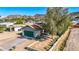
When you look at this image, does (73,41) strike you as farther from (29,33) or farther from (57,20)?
(29,33)

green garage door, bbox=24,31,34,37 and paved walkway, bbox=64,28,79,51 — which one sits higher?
green garage door, bbox=24,31,34,37

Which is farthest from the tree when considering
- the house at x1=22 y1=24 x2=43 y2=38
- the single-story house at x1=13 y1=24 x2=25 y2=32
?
the single-story house at x1=13 y1=24 x2=25 y2=32

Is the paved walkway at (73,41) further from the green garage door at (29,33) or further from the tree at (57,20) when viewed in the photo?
the green garage door at (29,33)

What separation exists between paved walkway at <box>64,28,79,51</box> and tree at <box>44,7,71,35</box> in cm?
10

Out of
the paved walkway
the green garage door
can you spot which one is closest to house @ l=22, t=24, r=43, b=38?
the green garage door

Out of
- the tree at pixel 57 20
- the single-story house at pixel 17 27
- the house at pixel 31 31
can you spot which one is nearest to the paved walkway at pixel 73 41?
the tree at pixel 57 20

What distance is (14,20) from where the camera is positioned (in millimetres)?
2383

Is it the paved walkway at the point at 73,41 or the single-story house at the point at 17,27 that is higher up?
the single-story house at the point at 17,27

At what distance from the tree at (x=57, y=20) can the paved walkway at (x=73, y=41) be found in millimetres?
104

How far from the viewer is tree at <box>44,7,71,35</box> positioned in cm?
233

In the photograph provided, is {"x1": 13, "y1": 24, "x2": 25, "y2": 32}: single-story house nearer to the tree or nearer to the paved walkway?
the tree

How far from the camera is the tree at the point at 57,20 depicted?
7.64ft

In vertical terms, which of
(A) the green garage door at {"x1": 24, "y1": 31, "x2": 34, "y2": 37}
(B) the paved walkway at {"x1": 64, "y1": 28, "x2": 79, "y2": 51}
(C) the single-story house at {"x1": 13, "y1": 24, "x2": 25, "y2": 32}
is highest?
(C) the single-story house at {"x1": 13, "y1": 24, "x2": 25, "y2": 32}
